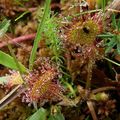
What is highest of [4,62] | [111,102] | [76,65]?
[4,62]

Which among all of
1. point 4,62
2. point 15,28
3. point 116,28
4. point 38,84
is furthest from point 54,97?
point 15,28

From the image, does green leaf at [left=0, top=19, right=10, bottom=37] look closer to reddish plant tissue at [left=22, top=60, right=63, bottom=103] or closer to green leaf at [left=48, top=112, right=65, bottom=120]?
reddish plant tissue at [left=22, top=60, right=63, bottom=103]

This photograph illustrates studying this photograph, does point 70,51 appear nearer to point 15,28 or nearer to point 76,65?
point 76,65

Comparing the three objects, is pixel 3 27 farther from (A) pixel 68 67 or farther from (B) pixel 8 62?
(A) pixel 68 67

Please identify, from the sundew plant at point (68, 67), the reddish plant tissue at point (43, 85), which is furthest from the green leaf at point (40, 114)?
the reddish plant tissue at point (43, 85)

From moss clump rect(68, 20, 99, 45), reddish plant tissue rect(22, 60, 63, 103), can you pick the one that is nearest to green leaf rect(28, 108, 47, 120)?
reddish plant tissue rect(22, 60, 63, 103)

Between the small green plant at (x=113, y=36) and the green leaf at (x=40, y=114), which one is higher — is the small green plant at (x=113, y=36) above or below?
above

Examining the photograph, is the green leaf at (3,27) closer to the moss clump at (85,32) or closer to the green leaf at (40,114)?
the moss clump at (85,32)

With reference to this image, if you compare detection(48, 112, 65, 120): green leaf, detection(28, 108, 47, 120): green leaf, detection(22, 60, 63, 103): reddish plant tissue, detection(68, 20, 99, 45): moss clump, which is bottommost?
detection(48, 112, 65, 120): green leaf

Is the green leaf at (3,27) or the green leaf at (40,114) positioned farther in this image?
the green leaf at (40,114)
